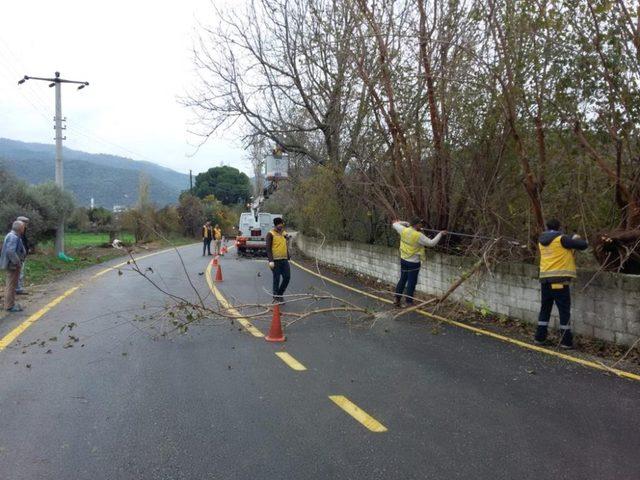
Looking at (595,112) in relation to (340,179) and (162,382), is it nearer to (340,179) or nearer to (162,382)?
(162,382)

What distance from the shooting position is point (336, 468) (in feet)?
13.0

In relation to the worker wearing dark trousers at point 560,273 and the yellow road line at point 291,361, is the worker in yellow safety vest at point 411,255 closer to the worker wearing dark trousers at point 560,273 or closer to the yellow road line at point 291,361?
the worker wearing dark trousers at point 560,273

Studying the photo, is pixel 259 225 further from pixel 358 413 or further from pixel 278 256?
pixel 358 413

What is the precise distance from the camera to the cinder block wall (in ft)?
24.0

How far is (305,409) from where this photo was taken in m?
5.17

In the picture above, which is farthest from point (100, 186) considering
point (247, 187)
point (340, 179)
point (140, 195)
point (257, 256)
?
point (340, 179)

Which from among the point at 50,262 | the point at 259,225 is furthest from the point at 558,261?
the point at 259,225

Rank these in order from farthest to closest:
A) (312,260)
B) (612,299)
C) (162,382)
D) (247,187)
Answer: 1. (247,187)
2. (312,260)
3. (612,299)
4. (162,382)

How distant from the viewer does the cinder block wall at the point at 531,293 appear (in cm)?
732

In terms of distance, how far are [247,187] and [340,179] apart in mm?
73516

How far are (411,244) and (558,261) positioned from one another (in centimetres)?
359

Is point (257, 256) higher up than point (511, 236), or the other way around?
point (511, 236)

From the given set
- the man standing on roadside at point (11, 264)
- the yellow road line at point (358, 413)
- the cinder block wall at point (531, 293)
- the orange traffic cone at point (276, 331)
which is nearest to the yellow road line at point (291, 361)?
the orange traffic cone at point (276, 331)

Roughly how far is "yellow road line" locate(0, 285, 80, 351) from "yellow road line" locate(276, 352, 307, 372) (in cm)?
377
